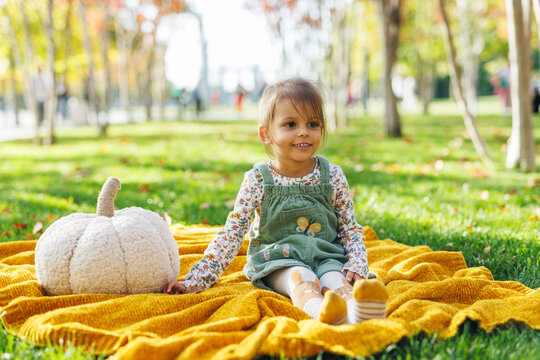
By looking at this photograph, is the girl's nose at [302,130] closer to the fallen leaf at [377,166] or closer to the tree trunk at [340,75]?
the fallen leaf at [377,166]

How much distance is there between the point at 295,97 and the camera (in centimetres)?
276

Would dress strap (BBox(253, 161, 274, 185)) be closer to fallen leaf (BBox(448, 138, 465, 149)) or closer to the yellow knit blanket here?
the yellow knit blanket

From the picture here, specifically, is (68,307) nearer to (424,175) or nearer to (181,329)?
(181,329)

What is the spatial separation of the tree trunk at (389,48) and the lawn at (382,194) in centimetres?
93

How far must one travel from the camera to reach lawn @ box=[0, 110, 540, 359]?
229 centimetres

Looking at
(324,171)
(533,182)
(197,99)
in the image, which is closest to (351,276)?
(324,171)

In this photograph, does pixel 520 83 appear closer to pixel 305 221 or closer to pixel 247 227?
pixel 305 221

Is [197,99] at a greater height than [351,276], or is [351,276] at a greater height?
[197,99]

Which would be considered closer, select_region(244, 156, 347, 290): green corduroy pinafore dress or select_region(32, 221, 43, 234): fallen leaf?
select_region(244, 156, 347, 290): green corduroy pinafore dress

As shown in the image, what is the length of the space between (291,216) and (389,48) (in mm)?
9256

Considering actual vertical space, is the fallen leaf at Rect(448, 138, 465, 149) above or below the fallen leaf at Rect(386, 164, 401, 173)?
above

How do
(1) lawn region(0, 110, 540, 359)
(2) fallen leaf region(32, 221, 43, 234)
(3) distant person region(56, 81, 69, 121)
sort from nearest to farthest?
(1) lawn region(0, 110, 540, 359)
(2) fallen leaf region(32, 221, 43, 234)
(3) distant person region(56, 81, 69, 121)

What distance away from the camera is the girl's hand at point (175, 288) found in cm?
277

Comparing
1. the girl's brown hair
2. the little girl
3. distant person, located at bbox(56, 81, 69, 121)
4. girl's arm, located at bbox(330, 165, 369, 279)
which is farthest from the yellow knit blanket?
distant person, located at bbox(56, 81, 69, 121)
